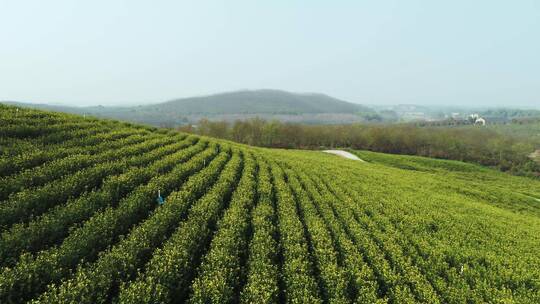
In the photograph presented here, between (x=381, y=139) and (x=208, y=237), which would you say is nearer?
(x=208, y=237)

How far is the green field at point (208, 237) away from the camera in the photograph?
420 inches

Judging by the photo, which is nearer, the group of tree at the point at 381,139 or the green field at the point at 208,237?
the green field at the point at 208,237

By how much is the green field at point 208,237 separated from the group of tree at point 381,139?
73501 millimetres

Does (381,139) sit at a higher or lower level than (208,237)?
lower

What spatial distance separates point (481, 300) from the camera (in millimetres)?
12688

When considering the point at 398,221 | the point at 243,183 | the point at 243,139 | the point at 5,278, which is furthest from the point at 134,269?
the point at 243,139

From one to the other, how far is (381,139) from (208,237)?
97.5 m

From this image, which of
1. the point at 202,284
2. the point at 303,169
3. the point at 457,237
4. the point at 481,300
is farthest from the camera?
the point at 303,169

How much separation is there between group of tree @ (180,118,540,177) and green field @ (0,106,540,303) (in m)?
73.5

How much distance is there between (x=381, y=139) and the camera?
334 ft

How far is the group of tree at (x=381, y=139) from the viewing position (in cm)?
9319

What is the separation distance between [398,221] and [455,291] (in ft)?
27.9

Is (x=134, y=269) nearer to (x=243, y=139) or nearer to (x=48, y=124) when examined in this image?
(x=48, y=124)

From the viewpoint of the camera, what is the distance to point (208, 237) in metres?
15.0
